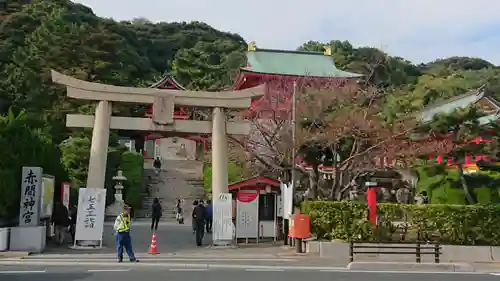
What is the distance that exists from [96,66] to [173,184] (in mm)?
12590

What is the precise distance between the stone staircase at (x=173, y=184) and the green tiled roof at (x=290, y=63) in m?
11.2

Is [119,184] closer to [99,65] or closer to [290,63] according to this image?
[99,65]

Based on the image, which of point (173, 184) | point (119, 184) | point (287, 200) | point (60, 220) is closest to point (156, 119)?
point (60, 220)

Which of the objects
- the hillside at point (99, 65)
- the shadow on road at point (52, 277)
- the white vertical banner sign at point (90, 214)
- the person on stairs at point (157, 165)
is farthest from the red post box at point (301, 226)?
the person on stairs at point (157, 165)

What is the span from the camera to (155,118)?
65.0 feet

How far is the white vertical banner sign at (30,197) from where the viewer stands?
54.3 feet

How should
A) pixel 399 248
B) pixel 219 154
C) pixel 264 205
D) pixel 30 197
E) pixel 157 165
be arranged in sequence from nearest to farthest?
pixel 399 248 < pixel 30 197 < pixel 219 154 < pixel 264 205 < pixel 157 165

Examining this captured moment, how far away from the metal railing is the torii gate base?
4.99 meters

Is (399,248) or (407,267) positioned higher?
(399,248)

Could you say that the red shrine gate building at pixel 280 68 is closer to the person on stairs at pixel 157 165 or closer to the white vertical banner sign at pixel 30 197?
the person on stairs at pixel 157 165

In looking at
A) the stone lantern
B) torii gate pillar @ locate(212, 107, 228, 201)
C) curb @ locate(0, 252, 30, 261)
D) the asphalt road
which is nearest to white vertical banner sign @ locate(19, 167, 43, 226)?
curb @ locate(0, 252, 30, 261)

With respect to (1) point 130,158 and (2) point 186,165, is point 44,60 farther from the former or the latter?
(2) point 186,165

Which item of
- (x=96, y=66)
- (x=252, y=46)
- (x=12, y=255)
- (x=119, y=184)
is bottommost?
(x=12, y=255)

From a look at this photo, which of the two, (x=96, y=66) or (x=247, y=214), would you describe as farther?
(x=96, y=66)
